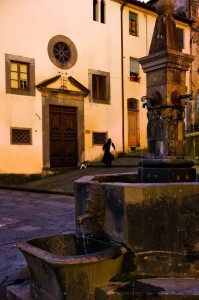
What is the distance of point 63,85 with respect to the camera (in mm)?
18062

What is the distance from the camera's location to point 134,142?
2123 cm

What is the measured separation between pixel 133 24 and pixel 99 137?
7.06m

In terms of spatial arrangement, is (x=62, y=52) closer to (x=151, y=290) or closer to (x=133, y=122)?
(x=133, y=122)

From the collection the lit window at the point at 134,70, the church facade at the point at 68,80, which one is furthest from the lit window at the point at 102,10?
the lit window at the point at 134,70

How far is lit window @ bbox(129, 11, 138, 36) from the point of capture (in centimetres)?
2109

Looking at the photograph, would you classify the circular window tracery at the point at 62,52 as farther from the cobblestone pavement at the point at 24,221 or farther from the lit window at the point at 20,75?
the cobblestone pavement at the point at 24,221

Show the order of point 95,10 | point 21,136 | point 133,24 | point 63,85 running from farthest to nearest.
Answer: point 133,24 → point 95,10 → point 63,85 → point 21,136

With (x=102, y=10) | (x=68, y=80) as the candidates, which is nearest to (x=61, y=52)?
(x=68, y=80)

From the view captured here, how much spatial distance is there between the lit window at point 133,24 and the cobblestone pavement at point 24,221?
41.2ft

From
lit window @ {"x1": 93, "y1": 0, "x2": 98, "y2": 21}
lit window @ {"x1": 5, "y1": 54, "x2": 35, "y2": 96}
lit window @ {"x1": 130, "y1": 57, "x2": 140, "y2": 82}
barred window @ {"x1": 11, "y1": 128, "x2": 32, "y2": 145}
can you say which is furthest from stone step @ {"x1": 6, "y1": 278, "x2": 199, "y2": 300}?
lit window @ {"x1": 130, "y1": 57, "x2": 140, "y2": 82}

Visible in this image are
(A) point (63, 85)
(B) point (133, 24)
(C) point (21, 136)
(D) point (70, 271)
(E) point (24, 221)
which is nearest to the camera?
(D) point (70, 271)

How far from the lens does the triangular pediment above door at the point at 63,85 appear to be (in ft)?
56.7

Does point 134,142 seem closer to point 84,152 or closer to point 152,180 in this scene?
point 84,152

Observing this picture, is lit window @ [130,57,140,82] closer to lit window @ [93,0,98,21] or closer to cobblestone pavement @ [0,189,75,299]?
lit window @ [93,0,98,21]
